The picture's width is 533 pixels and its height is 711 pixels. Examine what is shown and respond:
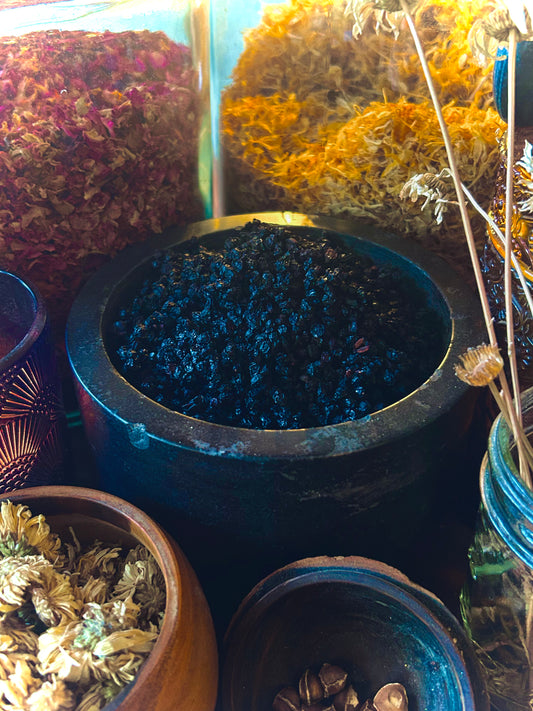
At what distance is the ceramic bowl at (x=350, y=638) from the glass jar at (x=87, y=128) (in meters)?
0.54

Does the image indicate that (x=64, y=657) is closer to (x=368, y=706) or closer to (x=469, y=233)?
(x=368, y=706)

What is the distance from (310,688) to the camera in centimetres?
64

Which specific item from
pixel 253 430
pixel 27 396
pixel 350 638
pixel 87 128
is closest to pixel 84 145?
pixel 87 128

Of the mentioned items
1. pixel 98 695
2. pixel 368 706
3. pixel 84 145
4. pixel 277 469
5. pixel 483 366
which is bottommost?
pixel 368 706

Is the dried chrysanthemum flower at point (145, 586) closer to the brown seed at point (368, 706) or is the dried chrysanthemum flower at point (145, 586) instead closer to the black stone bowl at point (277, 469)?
the black stone bowl at point (277, 469)

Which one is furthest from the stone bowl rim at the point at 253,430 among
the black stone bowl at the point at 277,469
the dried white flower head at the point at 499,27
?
the dried white flower head at the point at 499,27

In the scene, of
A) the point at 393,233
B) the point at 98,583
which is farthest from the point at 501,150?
the point at 98,583

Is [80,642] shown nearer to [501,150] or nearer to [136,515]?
[136,515]

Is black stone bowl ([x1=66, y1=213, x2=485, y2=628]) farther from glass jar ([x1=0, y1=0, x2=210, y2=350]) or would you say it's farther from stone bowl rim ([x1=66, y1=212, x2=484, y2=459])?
glass jar ([x1=0, y1=0, x2=210, y2=350])

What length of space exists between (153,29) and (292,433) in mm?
650

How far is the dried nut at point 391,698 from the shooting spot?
23.5 inches

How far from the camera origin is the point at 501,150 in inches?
32.2

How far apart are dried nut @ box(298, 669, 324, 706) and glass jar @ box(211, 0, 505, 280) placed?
0.63 m

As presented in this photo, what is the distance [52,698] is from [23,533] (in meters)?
0.16
